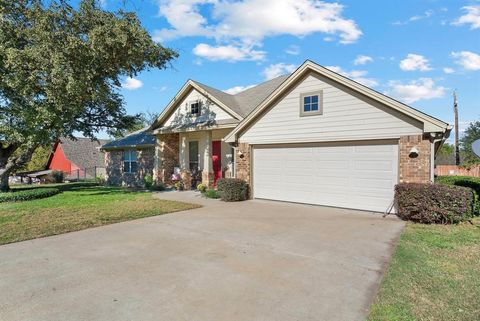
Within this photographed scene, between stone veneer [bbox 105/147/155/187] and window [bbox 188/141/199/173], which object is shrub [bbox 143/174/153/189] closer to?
stone veneer [bbox 105/147/155/187]

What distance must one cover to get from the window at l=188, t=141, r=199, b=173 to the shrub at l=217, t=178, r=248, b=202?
514 cm

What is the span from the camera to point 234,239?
22.1 feet

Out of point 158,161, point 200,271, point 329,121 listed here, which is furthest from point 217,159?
point 200,271

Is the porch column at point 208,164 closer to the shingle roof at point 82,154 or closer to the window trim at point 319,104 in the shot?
the window trim at point 319,104

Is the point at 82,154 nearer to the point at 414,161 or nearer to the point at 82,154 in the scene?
the point at 82,154

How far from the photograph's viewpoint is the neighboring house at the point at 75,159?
32.7m

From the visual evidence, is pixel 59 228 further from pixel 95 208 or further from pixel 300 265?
pixel 300 265

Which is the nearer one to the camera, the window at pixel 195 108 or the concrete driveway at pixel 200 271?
the concrete driveway at pixel 200 271

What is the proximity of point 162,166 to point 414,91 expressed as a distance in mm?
Answer: 35226

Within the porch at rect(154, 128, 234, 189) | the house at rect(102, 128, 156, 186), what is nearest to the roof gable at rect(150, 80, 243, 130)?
the porch at rect(154, 128, 234, 189)

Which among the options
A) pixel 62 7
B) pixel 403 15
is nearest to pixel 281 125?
pixel 403 15

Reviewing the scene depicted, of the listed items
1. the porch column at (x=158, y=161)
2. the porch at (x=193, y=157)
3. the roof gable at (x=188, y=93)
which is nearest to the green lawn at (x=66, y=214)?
the porch at (x=193, y=157)

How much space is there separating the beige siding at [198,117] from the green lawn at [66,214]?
533 centimetres

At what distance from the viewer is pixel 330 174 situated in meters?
10.6
